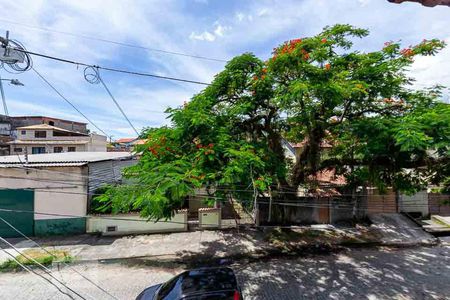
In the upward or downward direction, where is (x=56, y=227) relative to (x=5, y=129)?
downward

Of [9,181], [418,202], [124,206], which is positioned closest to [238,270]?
[124,206]

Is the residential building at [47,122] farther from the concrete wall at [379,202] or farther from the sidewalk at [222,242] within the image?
the concrete wall at [379,202]

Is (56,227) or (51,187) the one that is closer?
(56,227)

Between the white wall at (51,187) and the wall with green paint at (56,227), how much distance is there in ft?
1.12

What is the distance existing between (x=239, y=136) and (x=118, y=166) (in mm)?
9426

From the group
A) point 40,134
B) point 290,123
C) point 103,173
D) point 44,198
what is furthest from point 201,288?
point 40,134

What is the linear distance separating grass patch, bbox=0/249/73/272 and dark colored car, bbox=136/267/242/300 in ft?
16.1

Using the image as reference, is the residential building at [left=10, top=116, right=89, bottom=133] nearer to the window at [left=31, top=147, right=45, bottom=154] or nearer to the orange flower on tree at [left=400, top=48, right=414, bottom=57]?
the window at [left=31, top=147, right=45, bottom=154]

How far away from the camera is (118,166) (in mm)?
15664

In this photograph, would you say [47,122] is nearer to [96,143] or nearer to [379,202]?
[96,143]

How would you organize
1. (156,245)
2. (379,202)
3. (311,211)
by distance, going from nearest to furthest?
(156,245), (311,211), (379,202)

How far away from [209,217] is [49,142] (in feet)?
88.8

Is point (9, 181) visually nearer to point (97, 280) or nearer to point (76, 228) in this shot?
point (76, 228)

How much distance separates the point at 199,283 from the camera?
4.88m
